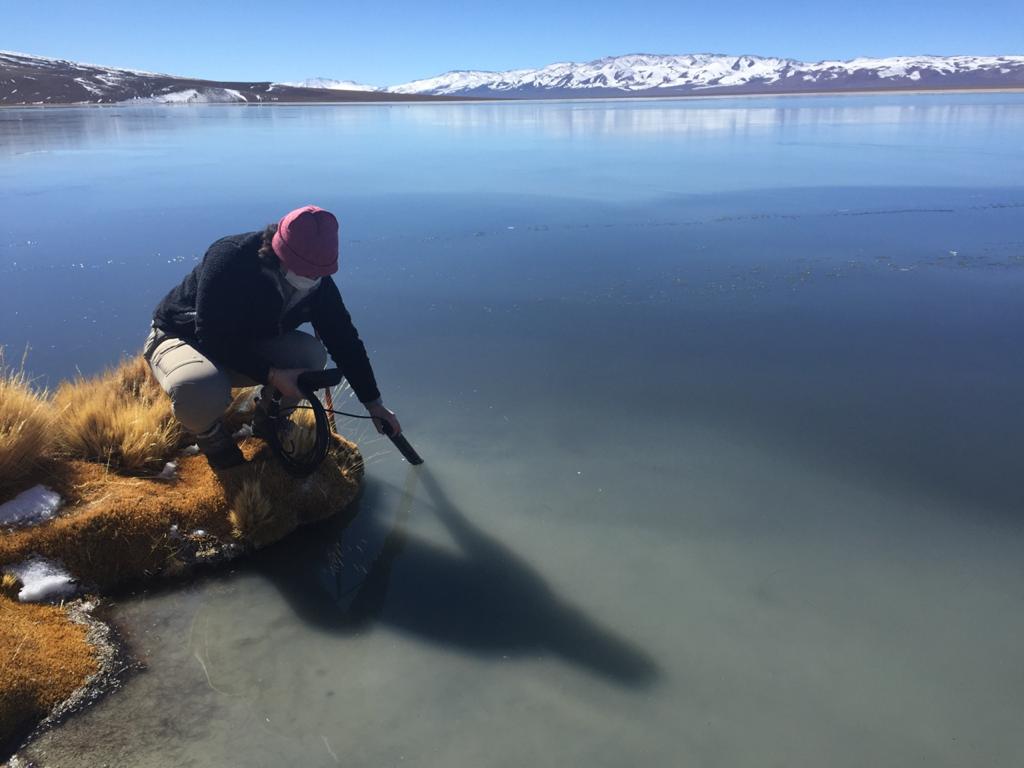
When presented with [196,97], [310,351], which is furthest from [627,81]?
[310,351]

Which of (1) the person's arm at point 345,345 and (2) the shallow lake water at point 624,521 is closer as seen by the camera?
(2) the shallow lake water at point 624,521

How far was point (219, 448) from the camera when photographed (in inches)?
110

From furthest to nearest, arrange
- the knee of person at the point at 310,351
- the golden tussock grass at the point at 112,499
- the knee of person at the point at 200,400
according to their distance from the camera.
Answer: the knee of person at the point at 310,351 < the knee of person at the point at 200,400 < the golden tussock grass at the point at 112,499

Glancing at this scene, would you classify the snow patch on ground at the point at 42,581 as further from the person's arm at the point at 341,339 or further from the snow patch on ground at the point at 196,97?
the snow patch on ground at the point at 196,97

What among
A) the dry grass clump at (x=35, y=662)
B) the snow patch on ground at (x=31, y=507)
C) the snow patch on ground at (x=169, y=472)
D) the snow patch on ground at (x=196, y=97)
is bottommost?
the dry grass clump at (x=35, y=662)

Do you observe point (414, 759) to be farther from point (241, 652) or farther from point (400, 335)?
point (400, 335)

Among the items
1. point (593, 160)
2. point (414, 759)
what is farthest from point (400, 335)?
point (593, 160)

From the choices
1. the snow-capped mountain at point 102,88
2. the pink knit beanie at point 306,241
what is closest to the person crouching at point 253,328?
the pink knit beanie at point 306,241

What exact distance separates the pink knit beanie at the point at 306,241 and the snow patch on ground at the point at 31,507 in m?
1.19

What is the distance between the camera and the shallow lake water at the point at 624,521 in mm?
1947

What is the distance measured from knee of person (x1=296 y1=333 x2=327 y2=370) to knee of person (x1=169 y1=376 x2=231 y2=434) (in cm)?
32

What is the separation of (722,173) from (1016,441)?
8627mm

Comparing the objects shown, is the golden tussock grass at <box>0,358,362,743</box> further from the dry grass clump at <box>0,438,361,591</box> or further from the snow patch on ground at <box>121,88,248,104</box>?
the snow patch on ground at <box>121,88,248,104</box>

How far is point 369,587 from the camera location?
251cm
